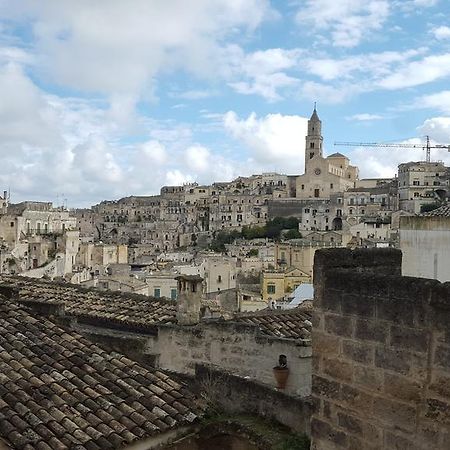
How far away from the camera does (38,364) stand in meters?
7.14

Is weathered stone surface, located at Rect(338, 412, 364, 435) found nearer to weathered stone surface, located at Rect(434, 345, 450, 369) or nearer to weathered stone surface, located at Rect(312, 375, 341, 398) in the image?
weathered stone surface, located at Rect(312, 375, 341, 398)

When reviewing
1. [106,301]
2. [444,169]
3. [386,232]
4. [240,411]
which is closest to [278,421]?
[240,411]

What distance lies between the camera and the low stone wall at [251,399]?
6185 millimetres

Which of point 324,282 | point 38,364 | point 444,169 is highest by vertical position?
point 444,169

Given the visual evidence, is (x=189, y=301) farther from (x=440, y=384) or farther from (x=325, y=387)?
(x=440, y=384)

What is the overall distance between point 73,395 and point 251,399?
186 centimetres

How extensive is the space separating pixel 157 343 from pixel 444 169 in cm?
10967

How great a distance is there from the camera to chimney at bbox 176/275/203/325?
11.4 m

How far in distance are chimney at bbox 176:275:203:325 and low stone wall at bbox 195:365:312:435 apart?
400 cm

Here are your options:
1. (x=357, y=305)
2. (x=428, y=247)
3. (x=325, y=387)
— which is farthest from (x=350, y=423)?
(x=428, y=247)

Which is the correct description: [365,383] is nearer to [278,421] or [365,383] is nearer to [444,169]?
[278,421]

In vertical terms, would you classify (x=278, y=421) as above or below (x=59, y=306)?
below

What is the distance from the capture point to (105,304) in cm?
1375

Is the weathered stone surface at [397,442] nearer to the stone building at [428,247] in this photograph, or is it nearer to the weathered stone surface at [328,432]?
the weathered stone surface at [328,432]
